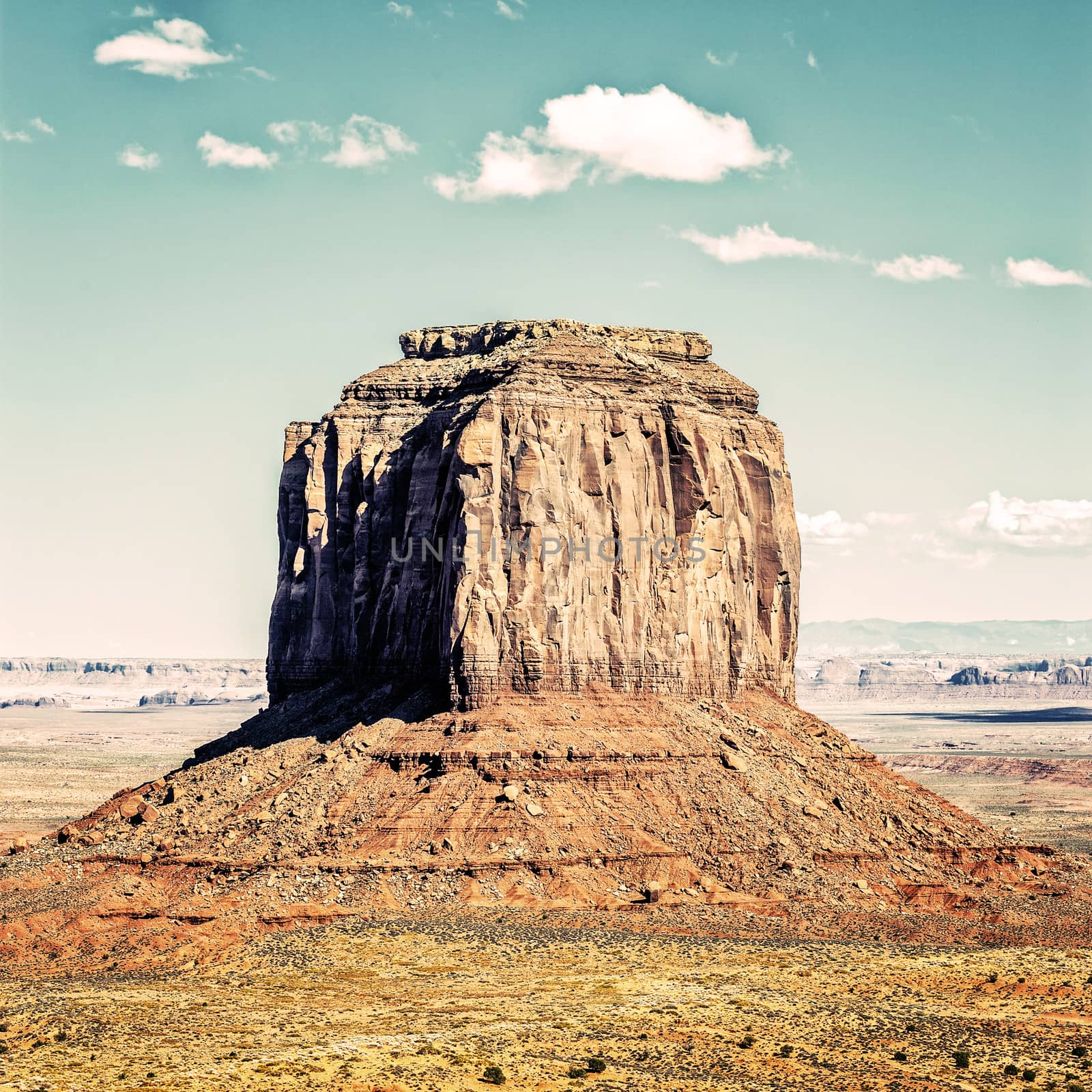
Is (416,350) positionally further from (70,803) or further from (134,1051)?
(134,1051)

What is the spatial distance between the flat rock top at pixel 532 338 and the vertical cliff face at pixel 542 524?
0.15 m

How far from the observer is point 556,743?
93.4 m

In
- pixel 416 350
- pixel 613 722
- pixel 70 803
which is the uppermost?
pixel 416 350

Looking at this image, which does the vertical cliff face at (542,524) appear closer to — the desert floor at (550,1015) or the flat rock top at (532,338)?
the flat rock top at (532,338)

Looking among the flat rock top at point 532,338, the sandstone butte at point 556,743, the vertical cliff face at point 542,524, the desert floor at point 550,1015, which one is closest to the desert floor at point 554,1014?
the desert floor at point 550,1015

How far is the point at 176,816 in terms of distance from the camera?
96.4 meters

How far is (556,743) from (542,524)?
11.8 metres

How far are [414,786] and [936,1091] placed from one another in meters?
37.4

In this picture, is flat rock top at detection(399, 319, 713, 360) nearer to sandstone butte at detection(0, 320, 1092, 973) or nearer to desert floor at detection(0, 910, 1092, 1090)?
sandstone butte at detection(0, 320, 1092, 973)

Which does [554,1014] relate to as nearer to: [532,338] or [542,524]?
[542,524]

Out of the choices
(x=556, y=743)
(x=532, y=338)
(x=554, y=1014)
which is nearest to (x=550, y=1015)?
(x=554, y=1014)

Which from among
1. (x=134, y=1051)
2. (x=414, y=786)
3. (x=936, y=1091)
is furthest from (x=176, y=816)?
(x=936, y=1091)

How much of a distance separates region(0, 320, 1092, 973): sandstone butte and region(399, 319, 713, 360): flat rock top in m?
0.33

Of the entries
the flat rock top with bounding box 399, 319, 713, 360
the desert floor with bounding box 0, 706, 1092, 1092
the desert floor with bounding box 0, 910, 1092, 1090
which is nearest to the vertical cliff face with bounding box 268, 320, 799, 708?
the flat rock top with bounding box 399, 319, 713, 360
